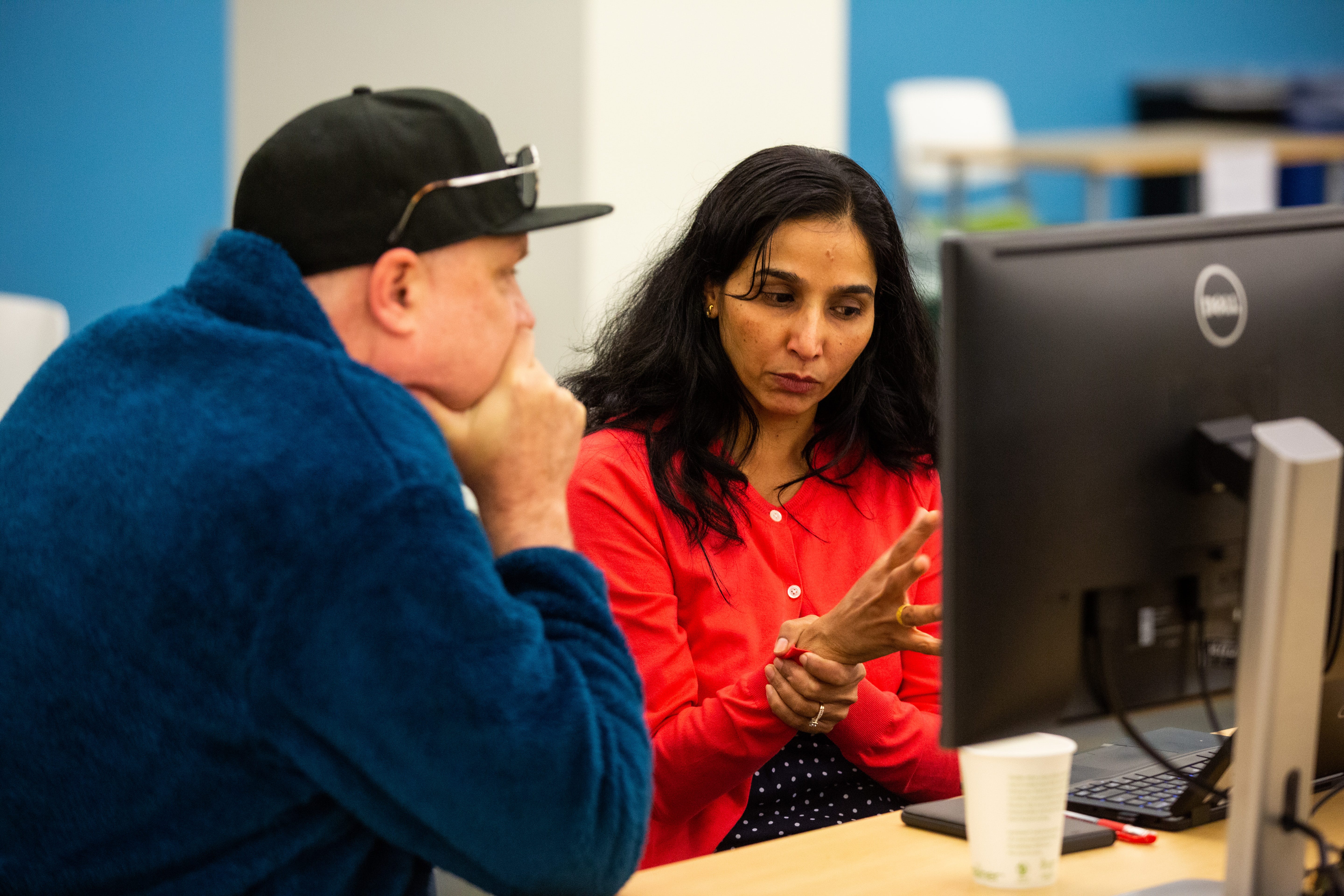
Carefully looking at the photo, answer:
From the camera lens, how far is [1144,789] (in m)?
1.30

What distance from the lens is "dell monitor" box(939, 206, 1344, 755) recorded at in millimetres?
930

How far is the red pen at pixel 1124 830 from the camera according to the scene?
120 cm

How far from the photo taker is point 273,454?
91 cm

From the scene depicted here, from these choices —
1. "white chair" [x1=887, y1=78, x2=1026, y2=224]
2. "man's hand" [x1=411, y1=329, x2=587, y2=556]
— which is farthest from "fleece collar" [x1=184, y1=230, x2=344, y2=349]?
"white chair" [x1=887, y1=78, x2=1026, y2=224]

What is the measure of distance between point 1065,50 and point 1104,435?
6.96 meters

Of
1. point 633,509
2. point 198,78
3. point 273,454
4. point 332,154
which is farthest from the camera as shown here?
point 198,78

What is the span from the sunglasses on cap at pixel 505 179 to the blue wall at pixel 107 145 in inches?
156

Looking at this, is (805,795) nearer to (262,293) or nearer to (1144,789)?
(1144,789)

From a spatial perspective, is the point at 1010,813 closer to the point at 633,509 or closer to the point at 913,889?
the point at 913,889

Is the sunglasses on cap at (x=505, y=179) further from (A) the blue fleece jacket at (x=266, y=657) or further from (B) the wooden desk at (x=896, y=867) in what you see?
(B) the wooden desk at (x=896, y=867)

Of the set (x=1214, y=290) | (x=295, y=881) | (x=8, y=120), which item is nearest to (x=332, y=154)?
(x=295, y=881)

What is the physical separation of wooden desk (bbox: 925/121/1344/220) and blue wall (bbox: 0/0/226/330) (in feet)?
9.40

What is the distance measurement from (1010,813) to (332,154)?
2.35 feet

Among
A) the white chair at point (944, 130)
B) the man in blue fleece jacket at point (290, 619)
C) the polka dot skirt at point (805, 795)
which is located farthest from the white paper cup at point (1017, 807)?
the white chair at point (944, 130)
